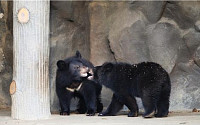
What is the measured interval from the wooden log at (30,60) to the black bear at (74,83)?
114 centimetres

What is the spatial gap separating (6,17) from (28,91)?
111 inches

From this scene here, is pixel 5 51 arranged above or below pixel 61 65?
above

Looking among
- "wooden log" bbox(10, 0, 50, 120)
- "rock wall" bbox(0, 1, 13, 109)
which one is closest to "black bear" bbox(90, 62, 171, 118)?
"wooden log" bbox(10, 0, 50, 120)

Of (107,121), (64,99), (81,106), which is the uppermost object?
(64,99)

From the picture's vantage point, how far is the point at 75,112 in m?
9.82

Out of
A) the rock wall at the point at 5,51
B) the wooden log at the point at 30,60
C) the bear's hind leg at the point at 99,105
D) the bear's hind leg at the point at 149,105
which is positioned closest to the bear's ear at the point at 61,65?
the bear's hind leg at the point at 99,105

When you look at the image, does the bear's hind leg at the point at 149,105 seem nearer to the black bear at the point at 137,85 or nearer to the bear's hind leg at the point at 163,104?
the black bear at the point at 137,85

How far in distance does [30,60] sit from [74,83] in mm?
1547

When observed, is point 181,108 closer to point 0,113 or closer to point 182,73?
point 182,73

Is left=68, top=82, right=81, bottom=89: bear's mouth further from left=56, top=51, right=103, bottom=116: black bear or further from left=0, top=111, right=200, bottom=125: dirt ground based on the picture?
left=0, top=111, right=200, bottom=125: dirt ground

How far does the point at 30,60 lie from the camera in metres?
8.10

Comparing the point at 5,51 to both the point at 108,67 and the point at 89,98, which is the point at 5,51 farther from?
the point at 108,67

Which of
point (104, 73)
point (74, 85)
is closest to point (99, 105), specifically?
point (74, 85)

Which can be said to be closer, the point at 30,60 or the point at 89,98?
the point at 30,60
